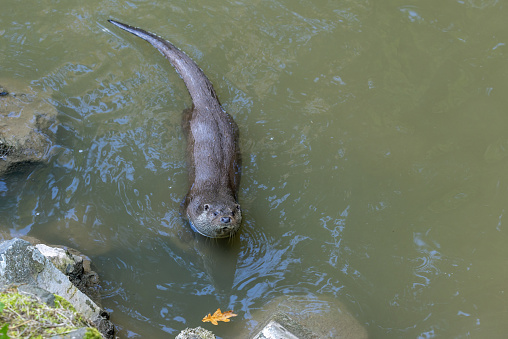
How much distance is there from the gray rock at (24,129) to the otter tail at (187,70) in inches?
48.9

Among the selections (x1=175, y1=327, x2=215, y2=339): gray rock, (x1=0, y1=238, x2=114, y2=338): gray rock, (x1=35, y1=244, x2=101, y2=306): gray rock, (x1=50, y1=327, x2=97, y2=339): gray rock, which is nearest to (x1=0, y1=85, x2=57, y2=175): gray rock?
(x1=35, y1=244, x2=101, y2=306): gray rock

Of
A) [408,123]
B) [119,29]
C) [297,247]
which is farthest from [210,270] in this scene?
[119,29]

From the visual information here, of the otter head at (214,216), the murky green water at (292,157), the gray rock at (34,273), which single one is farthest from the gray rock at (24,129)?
the gray rock at (34,273)

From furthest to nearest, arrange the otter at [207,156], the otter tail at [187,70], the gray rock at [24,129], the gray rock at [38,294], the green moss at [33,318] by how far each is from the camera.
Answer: the otter tail at [187,70] → the gray rock at [24,129] → the otter at [207,156] → the gray rock at [38,294] → the green moss at [33,318]

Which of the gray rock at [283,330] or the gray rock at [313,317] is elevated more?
the gray rock at [283,330]

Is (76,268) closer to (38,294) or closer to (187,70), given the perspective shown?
(38,294)

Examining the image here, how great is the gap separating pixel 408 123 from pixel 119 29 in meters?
3.31

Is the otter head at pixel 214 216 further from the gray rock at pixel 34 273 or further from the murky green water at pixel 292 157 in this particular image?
the gray rock at pixel 34 273

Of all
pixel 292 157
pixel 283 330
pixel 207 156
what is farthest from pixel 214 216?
pixel 283 330

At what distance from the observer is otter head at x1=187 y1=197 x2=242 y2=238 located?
13.0 feet

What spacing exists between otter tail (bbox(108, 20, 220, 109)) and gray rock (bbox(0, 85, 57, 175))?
1241 mm

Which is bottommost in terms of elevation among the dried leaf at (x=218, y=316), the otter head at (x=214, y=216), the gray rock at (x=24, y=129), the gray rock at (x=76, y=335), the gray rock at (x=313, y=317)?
the dried leaf at (x=218, y=316)

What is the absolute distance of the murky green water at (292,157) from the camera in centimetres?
379

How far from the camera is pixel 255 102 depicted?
17.0ft
